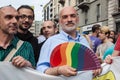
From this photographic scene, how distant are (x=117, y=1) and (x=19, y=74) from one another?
2636 cm

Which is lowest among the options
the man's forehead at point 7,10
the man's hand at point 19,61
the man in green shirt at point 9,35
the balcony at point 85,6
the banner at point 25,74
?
the banner at point 25,74

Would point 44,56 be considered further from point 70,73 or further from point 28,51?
point 70,73

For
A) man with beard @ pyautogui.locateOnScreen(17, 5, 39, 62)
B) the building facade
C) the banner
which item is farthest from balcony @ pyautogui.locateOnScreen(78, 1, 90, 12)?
the banner

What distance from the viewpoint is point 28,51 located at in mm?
3154

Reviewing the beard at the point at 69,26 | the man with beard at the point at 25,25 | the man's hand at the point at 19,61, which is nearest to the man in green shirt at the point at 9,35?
the man's hand at the point at 19,61

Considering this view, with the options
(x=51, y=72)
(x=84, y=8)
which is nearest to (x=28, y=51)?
(x=51, y=72)

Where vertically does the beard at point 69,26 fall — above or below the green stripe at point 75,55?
above

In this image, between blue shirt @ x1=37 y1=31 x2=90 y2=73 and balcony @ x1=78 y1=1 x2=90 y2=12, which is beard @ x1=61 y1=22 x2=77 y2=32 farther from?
balcony @ x1=78 y1=1 x2=90 y2=12

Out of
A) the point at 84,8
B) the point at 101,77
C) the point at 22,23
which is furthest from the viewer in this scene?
the point at 84,8

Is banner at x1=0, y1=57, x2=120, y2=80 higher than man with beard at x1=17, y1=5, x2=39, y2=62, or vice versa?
man with beard at x1=17, y1=5, x2=39, y2=62

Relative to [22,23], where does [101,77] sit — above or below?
below

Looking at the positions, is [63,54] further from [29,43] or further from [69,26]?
[69,26]

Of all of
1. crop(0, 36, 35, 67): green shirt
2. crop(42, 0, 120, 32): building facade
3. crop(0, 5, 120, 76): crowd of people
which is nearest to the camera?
crop(0, 5, 120, 76): crowd of people

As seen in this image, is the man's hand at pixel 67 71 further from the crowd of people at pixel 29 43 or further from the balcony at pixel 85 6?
the balcony at pixel 85 6
